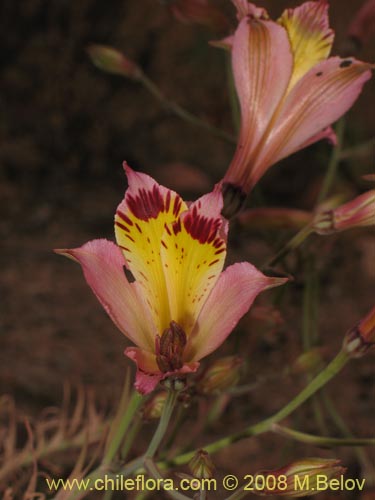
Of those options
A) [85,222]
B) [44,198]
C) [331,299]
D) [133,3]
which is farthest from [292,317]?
[133,3]

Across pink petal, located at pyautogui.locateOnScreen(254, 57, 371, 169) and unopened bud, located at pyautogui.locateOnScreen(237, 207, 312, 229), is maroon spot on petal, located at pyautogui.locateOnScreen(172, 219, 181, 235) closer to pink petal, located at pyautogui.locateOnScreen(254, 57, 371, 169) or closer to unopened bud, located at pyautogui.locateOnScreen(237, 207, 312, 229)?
pink petal, located at pyautogui.locateOnScreen(254, 57, 371, 169)

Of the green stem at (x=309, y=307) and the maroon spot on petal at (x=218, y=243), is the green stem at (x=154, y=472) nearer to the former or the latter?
Result: the maroon spot on petal at (x=218, y=243)

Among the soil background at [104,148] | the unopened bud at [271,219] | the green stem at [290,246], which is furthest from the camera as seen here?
the soil background at [104,148]

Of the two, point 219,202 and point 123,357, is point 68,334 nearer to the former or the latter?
point 123,357

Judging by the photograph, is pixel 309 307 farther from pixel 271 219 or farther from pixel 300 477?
pixel 300 477

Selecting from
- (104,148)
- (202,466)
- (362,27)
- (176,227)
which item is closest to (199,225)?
(176,227)

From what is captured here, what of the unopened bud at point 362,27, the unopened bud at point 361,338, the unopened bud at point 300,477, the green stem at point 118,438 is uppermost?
the unopened bud at point 362,27

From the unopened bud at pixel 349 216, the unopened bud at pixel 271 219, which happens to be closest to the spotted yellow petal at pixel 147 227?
the unopened bud at pixel 349 216
